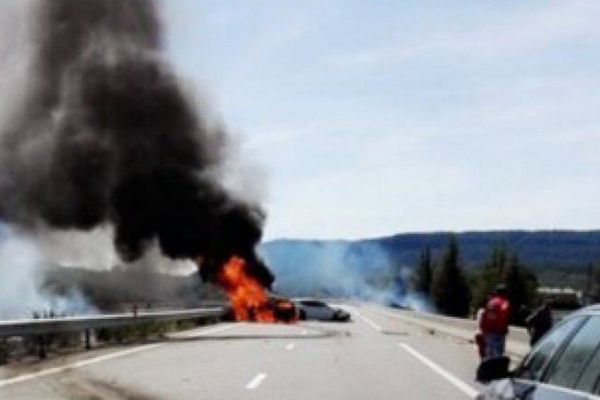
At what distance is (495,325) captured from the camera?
21.9 metres

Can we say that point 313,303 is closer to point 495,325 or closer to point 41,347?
point 41,347

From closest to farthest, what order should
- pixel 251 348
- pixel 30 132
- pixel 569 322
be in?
pixel 569 322
pixel 251 348
pixel 30 132

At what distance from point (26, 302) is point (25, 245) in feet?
10.3

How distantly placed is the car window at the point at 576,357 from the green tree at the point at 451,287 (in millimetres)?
160362

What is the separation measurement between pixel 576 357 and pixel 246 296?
181ft

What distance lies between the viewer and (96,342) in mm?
33156

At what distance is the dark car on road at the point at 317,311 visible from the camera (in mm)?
64312

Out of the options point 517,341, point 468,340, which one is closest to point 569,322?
point 517,341

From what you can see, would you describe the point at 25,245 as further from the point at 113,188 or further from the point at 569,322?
the point at 569,322

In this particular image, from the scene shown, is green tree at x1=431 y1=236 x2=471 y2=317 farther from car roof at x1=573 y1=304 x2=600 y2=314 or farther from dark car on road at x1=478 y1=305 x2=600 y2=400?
car roof at x1=573 y1=304 x2=600 y2=314

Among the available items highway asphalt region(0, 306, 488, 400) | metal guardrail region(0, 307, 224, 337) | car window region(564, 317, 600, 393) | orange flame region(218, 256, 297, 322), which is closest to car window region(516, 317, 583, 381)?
car window region(564, 317, 600, 393)

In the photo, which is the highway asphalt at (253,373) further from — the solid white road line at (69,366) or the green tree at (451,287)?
the green tree at (451,287)

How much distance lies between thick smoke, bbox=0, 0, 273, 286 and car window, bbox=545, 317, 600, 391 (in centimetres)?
4871

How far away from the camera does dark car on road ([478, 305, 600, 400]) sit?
6.38m
